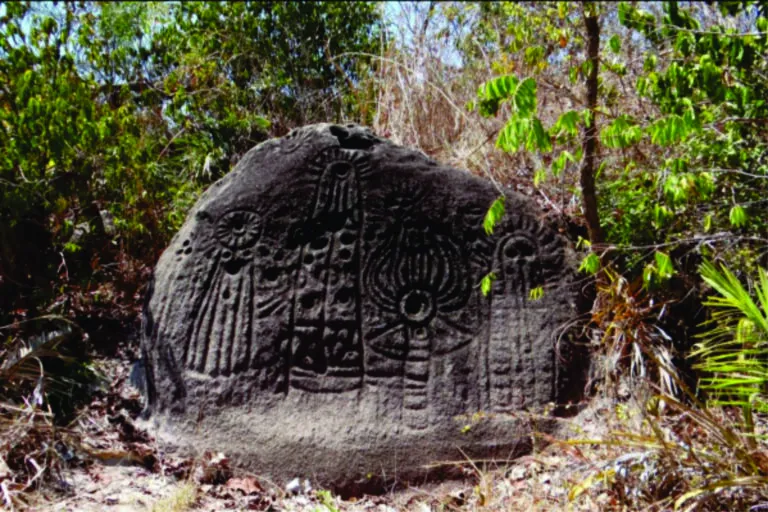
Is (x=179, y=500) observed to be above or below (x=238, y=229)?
below

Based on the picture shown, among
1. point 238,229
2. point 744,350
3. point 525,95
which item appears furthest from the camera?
point 238,229

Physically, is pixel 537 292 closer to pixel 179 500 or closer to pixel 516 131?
pixel 516 131

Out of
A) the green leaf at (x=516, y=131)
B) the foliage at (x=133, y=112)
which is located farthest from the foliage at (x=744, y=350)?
the foliage at (x=133, y=112)

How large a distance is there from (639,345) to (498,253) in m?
0.90

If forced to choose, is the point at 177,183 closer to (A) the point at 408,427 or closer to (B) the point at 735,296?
(A) the point at 408,427

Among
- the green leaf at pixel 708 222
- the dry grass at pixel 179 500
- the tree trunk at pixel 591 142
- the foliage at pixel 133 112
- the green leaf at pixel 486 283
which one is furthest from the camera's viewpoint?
the foliage at pixel 133 112

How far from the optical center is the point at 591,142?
4.30m

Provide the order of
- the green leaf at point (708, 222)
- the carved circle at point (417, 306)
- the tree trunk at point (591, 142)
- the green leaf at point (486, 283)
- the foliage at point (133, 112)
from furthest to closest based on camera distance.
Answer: the foliage at point (133, 112) → the carved circle at point (417, 306) → the green leaf at point (708, 222) → the green leaf at point (486, 283) → the tree trunk at point (591, 142)

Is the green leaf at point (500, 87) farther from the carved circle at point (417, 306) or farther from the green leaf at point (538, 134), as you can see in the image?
the carved circle at point (417, 306)

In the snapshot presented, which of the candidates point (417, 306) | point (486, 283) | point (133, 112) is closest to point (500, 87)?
point (486, 283)

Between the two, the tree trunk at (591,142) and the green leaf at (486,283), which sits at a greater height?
the tree trunk at (591,142)

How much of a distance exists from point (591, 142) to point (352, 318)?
60.0 inches

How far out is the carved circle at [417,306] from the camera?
436 cm

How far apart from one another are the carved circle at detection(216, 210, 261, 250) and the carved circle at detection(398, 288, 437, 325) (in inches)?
33.8
